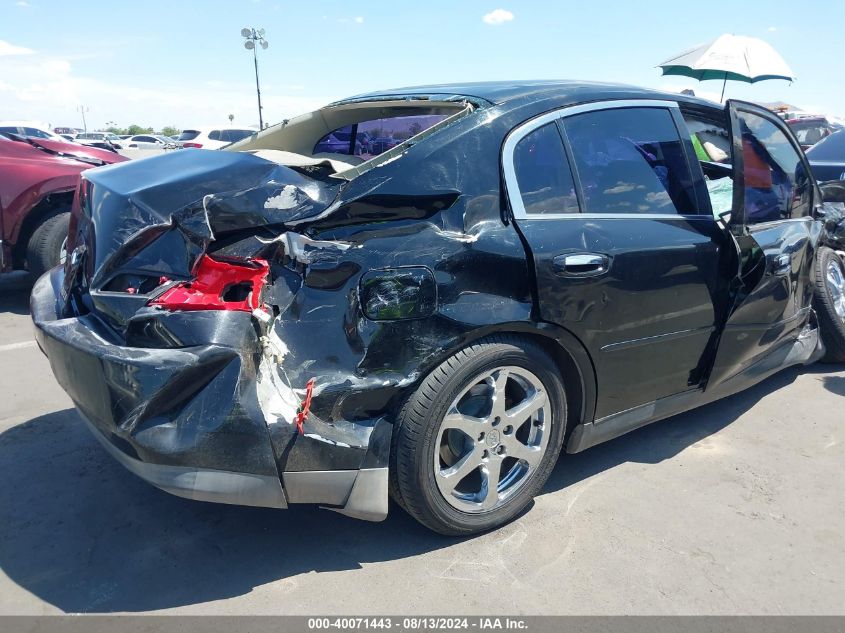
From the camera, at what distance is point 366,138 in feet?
13.1

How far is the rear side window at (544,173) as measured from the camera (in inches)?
105

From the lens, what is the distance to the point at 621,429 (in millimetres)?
3051

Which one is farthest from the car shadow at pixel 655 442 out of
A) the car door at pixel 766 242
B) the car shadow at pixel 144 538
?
the car door at pixel 766 242

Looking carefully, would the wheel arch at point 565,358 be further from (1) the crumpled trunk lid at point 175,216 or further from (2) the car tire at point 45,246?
(2) the car tire at point 45,246

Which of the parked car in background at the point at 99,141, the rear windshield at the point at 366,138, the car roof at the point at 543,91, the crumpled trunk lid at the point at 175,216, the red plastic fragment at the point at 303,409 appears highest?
the car roof at the point at 543,91

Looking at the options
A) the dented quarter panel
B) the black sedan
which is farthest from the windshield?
the dented quarter panel

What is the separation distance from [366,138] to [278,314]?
205 centimetres

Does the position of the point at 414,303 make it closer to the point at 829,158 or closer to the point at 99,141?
the point at 829,158

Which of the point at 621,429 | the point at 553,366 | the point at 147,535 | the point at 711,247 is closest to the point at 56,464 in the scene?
the point at 147,535

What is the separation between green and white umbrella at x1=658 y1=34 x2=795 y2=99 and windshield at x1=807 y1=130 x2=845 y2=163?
3.10m

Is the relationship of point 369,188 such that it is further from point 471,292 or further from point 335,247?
point 471,292

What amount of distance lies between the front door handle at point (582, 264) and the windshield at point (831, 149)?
5953 mm

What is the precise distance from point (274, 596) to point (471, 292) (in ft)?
4.16

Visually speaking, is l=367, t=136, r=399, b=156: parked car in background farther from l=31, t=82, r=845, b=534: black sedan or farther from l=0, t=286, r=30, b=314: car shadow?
l=0, t=286, r=30, b=314: car shadow
